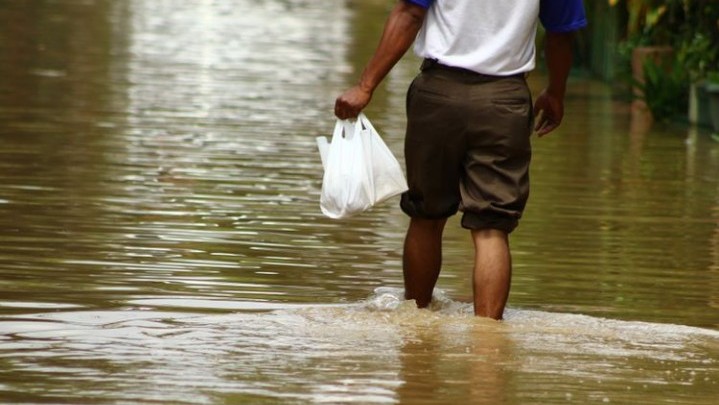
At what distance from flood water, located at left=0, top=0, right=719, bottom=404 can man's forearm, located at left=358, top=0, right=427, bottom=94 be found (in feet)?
2.79

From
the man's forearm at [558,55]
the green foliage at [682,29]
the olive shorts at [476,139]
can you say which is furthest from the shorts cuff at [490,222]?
the green foliage at [682,29]

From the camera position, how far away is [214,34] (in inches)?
992

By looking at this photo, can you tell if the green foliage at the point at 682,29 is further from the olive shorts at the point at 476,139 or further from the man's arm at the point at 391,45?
the man's arm at the point at 391,45

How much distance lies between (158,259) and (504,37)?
212 cm

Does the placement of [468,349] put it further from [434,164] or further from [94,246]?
[94,246]

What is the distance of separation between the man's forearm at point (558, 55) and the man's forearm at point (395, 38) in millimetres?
529

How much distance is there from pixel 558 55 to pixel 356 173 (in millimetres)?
841

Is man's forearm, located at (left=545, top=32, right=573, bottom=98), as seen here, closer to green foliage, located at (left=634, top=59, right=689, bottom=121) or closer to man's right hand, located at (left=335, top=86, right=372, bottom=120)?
man's right hand, located at (left=335, top=86, right=372, bottom=120)

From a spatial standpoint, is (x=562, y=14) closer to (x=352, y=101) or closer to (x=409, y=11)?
(x=409, y=11)

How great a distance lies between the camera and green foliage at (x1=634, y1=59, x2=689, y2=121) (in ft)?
53.2

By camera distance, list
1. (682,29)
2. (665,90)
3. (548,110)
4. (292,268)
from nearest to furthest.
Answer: (548,110), (292,268), (665,90), (682,29)

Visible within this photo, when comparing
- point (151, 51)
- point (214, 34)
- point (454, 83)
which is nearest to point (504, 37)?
point (454, 83)

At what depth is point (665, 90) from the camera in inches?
645

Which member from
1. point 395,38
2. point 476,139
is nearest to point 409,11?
point 395,38
